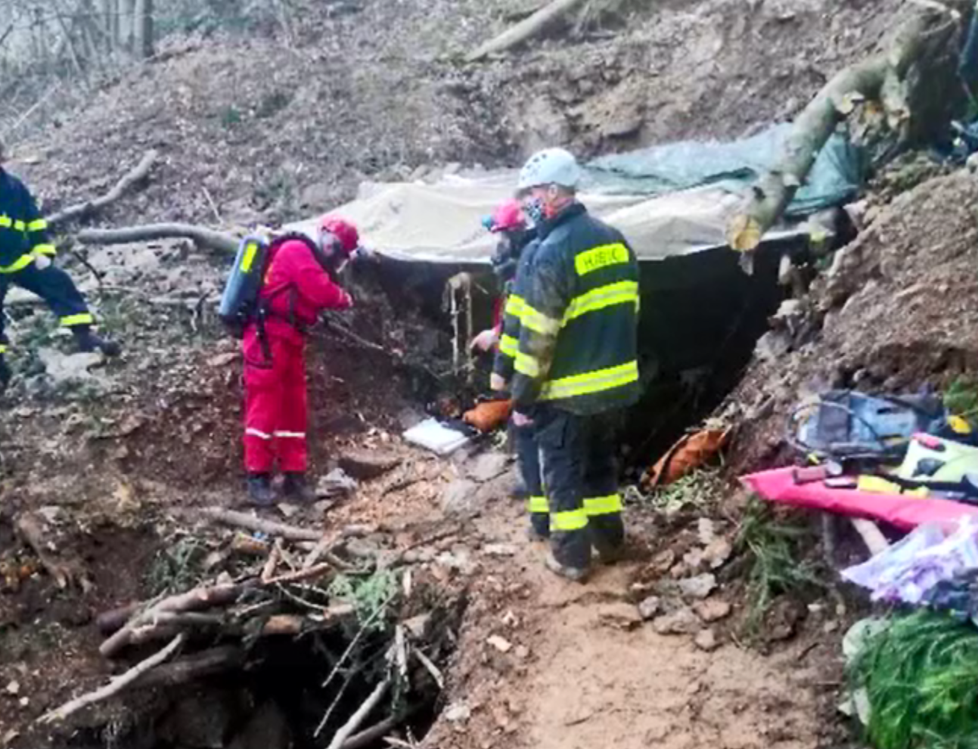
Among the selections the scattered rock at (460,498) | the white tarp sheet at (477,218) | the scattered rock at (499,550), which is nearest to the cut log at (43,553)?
the scattered rock at (460,498)

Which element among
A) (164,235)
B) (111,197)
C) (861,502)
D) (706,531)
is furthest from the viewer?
(111,197)

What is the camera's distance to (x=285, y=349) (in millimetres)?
7215

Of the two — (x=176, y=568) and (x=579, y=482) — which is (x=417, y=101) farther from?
(x=579, y=482)

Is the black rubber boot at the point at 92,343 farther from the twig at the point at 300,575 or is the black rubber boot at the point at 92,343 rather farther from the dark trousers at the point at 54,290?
the twig at the point at 300,575

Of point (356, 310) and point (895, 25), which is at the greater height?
Result: point (895, 25)

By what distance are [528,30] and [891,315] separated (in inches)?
321

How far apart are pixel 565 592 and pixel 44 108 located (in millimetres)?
12414

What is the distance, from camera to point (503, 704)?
201 inches

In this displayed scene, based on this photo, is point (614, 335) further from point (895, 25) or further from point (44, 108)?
point (44, 108)

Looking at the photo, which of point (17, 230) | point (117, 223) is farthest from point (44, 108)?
point (17, 230)

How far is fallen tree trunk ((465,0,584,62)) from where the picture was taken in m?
13.3

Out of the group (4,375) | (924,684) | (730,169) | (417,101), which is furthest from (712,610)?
(417,101)

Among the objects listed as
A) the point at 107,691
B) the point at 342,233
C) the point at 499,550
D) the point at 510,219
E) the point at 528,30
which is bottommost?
the point at 107,691

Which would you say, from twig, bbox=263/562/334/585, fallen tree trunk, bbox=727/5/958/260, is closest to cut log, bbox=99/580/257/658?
twig, bbox=263/562/334/585
